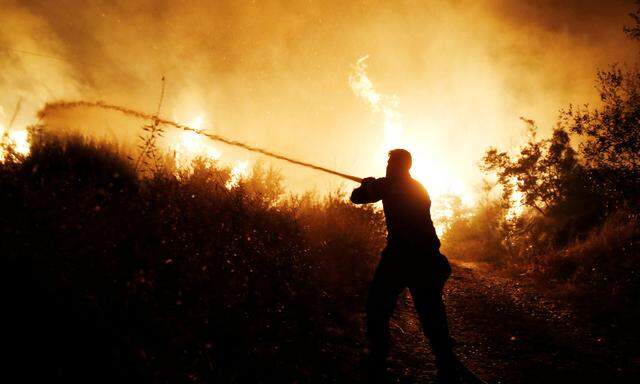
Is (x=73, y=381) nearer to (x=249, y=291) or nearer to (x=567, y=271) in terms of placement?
(x=249, y=291)

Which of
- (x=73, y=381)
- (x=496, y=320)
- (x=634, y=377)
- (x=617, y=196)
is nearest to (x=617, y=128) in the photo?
(x=617, y=196)

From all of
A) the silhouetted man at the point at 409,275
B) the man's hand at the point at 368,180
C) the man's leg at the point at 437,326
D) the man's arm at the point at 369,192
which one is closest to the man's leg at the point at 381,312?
the silhouetted man at the point at 409,275

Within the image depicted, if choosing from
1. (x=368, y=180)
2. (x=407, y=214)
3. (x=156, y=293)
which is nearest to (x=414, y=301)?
(x=407, y=214)

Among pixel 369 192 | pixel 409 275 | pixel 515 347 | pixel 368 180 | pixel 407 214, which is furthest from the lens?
pixel 515 347

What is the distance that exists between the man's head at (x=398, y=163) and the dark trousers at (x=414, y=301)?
3.20 feet

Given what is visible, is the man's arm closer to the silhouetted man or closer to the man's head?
the silhouetted man

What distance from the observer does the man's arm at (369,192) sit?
13.6 ft

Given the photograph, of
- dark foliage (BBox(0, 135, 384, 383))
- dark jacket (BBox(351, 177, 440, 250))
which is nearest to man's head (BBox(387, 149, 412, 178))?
dark jacket (BBox(351, 177, 440, 250))

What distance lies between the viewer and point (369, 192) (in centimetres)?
417

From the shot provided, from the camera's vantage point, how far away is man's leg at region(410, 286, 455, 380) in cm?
352

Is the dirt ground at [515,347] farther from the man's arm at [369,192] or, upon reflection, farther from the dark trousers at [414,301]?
the man's arm at [369,192]

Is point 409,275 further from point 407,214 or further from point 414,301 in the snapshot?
point 407,214

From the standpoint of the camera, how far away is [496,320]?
21.0 feet

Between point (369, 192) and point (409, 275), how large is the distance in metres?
1.07
